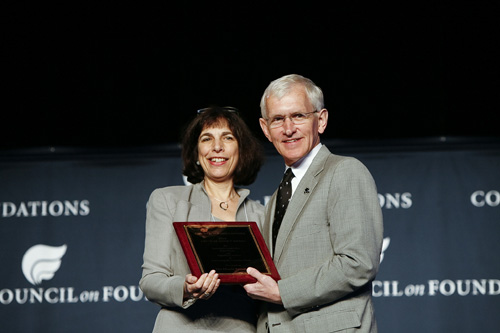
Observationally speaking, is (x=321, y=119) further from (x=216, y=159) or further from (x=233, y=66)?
(x=233, y=66)

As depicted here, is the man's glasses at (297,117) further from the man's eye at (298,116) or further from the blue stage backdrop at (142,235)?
the blue stage backdrop at (142,235)

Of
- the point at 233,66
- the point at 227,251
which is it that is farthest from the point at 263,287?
the point at 233,66

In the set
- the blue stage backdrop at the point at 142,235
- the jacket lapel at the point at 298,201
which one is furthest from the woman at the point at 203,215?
the blue stage backdrop at the point at 142,235

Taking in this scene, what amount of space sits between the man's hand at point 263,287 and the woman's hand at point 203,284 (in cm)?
11

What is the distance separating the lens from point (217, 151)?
2941 millimetres

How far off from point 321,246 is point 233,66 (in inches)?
106

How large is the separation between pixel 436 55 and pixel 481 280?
148 centimetres

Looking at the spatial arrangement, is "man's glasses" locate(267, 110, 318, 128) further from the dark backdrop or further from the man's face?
the dark backdrop

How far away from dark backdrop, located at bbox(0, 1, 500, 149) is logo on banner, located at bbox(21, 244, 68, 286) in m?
0.73

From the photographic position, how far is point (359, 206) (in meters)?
2.29

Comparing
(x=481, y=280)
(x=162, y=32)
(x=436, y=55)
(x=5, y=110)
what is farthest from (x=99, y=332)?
(x=436, y=55)

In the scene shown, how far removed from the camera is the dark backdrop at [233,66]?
470cm

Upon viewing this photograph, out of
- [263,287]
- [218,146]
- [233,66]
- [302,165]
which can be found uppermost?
[233,66]

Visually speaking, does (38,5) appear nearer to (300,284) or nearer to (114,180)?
(114,180)
